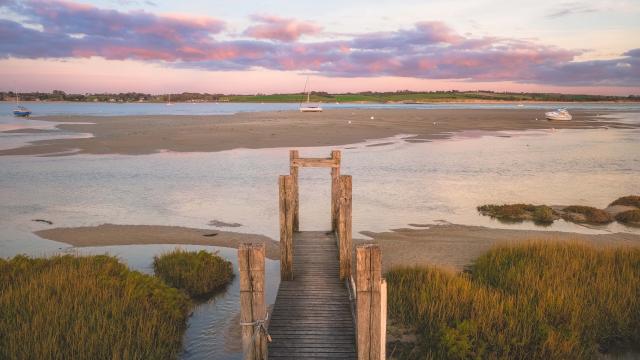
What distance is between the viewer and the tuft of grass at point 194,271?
1228 centimetres

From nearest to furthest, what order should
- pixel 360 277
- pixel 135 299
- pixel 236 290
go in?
pixel 360 277 < pixel 135 299 < pixel 236 290

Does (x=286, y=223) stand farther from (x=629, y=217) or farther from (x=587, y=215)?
(x=629, y=217)

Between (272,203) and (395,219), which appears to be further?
(272,203)

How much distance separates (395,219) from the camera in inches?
762

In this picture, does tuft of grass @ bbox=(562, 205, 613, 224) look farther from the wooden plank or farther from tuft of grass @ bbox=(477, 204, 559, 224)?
the wooden plank

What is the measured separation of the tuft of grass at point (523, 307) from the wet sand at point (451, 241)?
170cm

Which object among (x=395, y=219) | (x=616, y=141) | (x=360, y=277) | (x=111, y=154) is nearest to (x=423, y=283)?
(x=360, y=277)

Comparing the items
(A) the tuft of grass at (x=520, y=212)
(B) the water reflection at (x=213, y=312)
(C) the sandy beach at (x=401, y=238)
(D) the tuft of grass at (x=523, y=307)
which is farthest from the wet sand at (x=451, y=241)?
(B) the water reflection at (x=213, y=312)

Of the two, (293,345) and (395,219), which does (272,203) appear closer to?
(395,219)

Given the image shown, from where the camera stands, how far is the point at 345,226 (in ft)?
36.1

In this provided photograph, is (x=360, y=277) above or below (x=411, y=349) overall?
above

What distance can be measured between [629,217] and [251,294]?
703 inches

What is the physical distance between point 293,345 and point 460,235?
10175mm

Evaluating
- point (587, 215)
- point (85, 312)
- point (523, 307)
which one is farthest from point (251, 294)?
point (587, 215)
